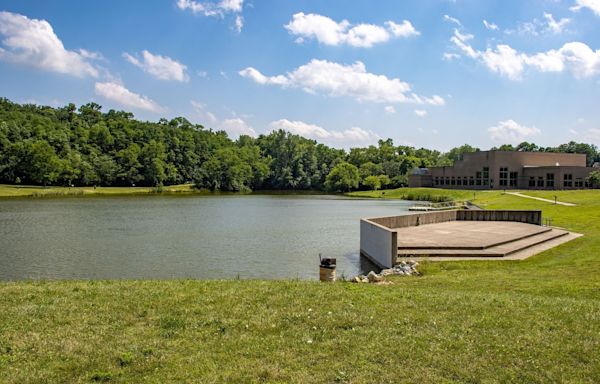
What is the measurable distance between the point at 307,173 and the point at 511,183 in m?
72.4

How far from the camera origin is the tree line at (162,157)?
394ft

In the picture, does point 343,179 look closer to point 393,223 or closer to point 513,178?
point 513,178

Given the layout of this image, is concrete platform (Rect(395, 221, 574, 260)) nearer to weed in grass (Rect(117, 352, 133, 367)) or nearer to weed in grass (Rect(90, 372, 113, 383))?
weed in grass (Rect(117, 352, 133, 367))

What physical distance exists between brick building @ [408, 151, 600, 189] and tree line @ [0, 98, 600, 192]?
24.4m

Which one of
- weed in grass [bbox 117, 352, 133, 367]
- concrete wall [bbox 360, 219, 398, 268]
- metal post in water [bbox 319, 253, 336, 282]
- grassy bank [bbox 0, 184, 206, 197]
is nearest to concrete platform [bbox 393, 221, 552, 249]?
concrete wall [bbox 360, 219, 398, 268]

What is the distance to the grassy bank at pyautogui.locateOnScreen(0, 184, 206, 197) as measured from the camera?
3971 inches

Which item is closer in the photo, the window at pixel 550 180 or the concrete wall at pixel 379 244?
the concrete wall at pixel 379 244

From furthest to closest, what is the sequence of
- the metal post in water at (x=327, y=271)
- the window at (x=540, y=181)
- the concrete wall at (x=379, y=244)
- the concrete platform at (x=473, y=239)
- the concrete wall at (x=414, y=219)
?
the window at (x=540, y=181)
the concrete wall at (x=414, y=219)
the concrete platform at (x=473, y=239)
the concrete wall at (x=379, y=244)
the metal post in water at (x=327, y=271)

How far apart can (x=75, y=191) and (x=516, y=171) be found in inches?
4159

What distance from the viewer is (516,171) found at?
11606 centimetres

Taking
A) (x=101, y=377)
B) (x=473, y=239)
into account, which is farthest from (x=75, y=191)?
(x=101, y=377)

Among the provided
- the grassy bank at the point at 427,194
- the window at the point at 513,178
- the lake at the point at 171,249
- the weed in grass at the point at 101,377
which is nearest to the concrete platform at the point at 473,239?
the lake at the point at 171,249

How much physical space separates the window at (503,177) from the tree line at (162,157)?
112 ft

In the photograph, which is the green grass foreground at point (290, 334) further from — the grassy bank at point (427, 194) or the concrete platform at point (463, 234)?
the grassy bank at point (427, 194)
